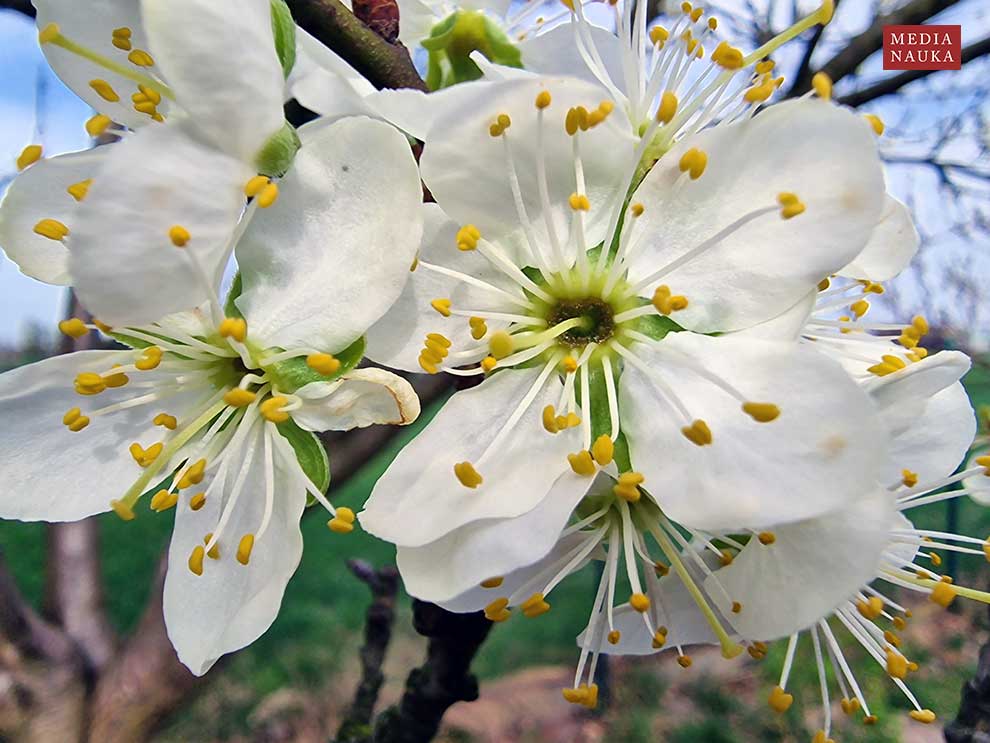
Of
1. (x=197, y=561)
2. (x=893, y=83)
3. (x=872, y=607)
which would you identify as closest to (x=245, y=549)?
(x=197, y=561)

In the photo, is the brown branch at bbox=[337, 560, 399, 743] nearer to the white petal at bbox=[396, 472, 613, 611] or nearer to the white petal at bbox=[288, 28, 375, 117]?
the white petal at bbox=[396, 472, 613, 611]

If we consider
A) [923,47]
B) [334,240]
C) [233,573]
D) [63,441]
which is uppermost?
[334,240]

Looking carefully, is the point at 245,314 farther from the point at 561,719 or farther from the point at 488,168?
the point at 561,719

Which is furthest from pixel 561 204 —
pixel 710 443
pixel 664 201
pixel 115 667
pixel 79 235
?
pixel 115 667

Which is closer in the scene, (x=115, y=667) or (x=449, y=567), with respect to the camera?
(x=449, y=567)

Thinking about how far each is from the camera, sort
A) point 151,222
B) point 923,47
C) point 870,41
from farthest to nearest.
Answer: point 870,41
point 923,47
point 151,222

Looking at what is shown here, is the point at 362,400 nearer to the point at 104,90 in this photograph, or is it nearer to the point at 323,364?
the point at 323,364

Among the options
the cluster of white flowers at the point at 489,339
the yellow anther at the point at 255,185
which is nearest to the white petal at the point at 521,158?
the cluster of white flowers at the point at 489,339
